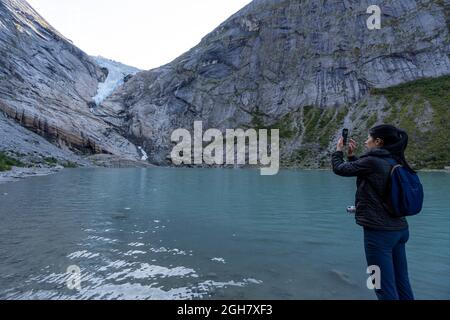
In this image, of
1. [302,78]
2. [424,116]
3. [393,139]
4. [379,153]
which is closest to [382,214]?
[379,153]

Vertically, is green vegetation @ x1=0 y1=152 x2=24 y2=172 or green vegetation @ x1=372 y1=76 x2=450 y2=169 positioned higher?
green vegetation @ x1=372 y1=76 x2=450 y2=169

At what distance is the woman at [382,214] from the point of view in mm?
5875

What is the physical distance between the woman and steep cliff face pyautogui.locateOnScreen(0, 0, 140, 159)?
106268 mm

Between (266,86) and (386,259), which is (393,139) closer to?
(386,259)

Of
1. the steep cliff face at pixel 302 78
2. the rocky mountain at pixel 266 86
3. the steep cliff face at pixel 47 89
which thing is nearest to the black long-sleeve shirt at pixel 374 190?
the rocky mountain at pixel 266 86

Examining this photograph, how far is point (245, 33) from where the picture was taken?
182125 mm

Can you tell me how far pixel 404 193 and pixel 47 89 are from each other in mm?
163245

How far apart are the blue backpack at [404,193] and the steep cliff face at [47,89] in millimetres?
106827

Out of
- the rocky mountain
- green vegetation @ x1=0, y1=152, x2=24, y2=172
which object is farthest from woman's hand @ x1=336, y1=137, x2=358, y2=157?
the rocky mountain

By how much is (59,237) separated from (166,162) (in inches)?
5371

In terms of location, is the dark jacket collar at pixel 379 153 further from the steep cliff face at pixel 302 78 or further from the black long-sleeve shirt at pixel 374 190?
the steep cliff face at pixel 302 78

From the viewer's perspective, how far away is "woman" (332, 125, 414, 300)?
5.88 metres

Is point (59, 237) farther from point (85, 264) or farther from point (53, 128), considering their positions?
point (53, 128)

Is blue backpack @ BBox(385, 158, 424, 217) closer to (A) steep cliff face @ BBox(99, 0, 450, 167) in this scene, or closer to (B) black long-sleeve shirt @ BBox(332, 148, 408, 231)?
(B) black long-sleeve shirt @ BBox(332, 148, 408, 231)
